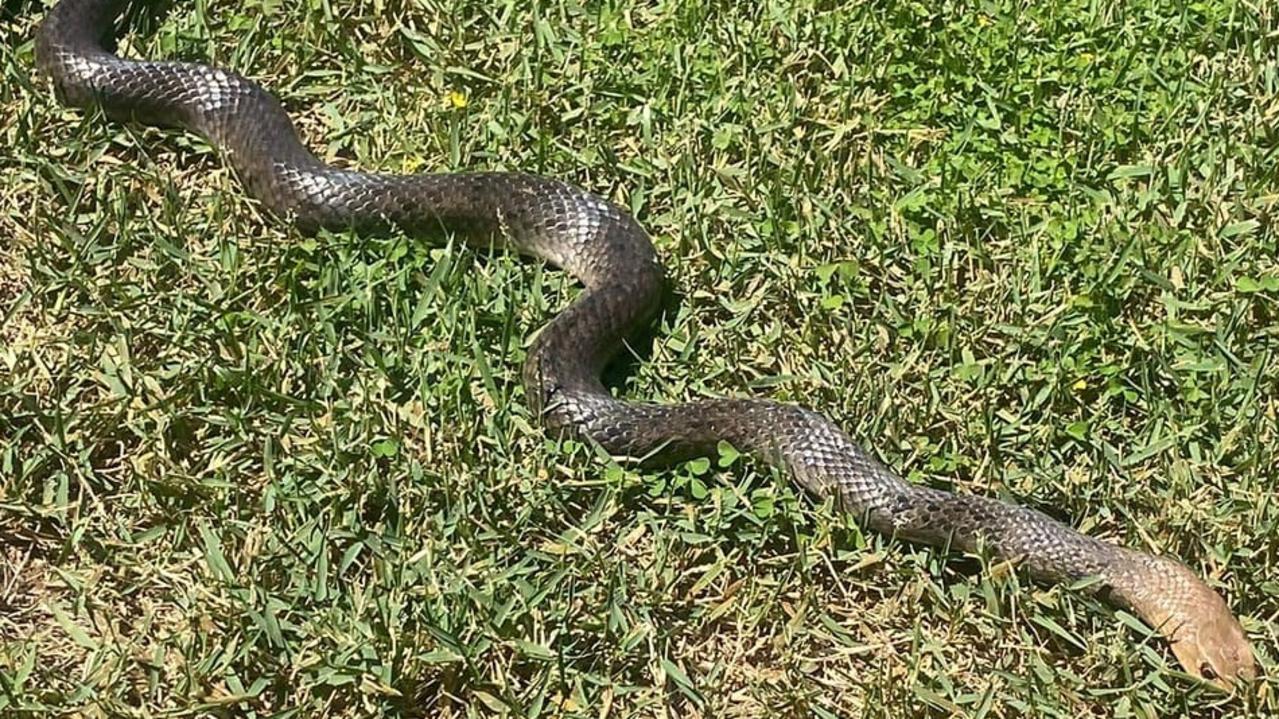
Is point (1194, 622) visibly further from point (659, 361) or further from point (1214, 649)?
point (659, 361)

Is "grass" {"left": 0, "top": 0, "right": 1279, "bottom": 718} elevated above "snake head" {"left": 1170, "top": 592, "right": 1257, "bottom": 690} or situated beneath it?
elevated above

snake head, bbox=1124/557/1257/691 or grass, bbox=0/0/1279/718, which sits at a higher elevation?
grass, bbox=0/0/1279/718

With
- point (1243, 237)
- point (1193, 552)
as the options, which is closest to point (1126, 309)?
point (1243, 237)

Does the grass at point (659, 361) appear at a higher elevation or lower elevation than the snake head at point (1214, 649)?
higher

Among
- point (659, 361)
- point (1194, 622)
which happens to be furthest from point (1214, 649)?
point (659, 361)

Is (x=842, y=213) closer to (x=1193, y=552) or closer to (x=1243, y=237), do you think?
(x=1243, y=237)

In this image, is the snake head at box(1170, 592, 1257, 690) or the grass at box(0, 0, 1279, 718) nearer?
the snake head at box(1170, 592, 1257, 690)
